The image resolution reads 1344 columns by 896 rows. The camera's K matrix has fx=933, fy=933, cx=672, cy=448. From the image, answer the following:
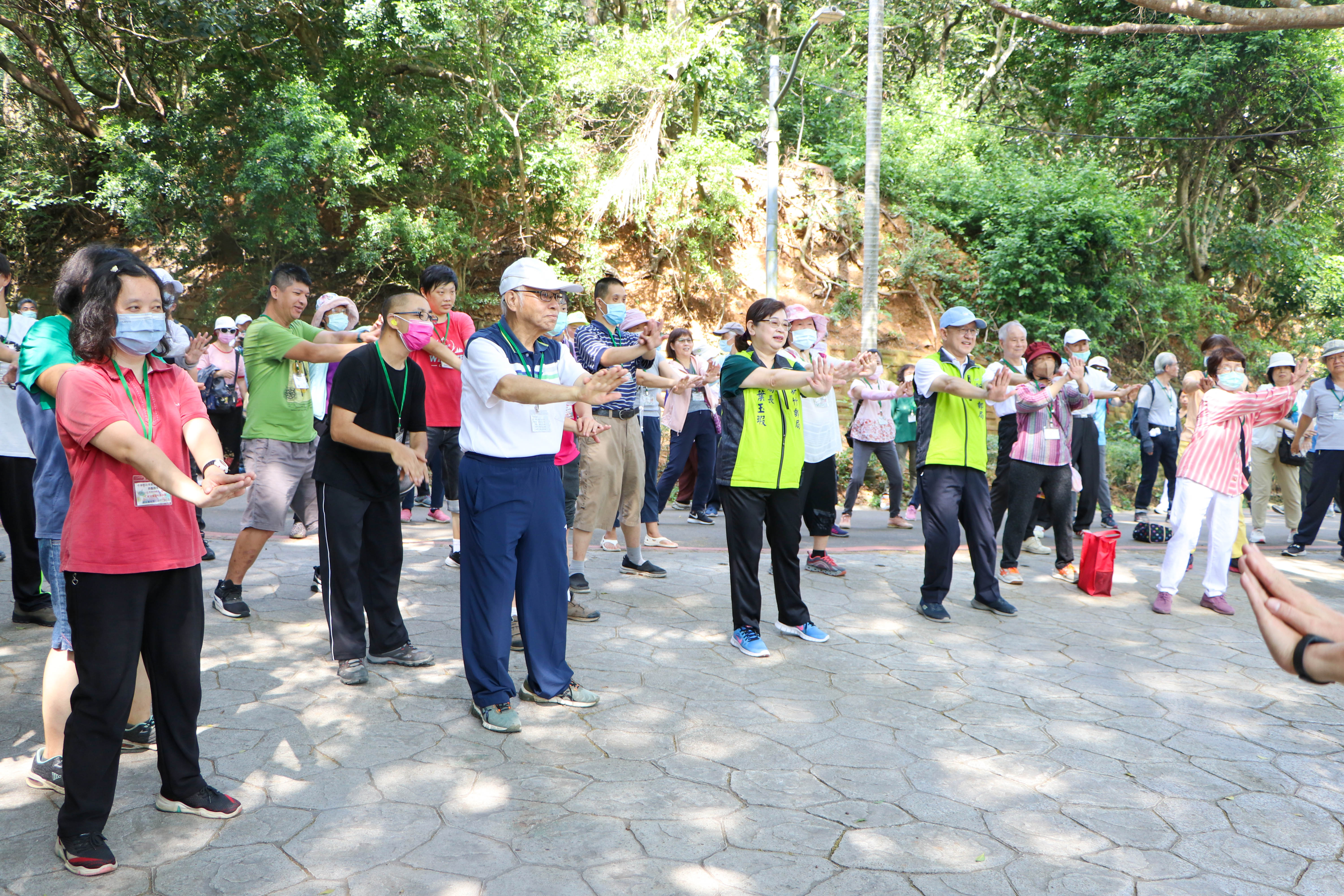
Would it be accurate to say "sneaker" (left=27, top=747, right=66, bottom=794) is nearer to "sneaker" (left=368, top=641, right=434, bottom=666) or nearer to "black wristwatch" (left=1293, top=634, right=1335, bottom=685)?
"sneaker" (left=368, top=641, right=434, bottom=666)

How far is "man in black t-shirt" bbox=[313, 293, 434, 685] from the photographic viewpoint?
179 inches

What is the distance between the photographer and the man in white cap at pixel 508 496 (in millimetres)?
4129

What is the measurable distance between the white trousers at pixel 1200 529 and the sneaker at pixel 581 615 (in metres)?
4.18

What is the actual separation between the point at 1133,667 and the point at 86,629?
5263 mm

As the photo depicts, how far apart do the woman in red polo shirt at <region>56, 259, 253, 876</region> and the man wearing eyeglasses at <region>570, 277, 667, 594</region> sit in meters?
3.25

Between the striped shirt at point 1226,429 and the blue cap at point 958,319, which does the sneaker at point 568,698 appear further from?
the striped shirt at point 1226,429

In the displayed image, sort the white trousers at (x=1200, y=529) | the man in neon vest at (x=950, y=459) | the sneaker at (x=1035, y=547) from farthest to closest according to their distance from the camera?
the sneaker at (x=1035, y=547) → the white trousers at (x=1200, y=529) → the man in neon vest at (x=950, y=459)

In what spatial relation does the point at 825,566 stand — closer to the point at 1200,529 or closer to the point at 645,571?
the point at 645,571

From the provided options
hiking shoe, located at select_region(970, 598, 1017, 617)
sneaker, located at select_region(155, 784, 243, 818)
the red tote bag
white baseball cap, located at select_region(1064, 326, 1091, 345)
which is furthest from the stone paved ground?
white baseball cap, located at select_region(1064, 326, 1091, 345)

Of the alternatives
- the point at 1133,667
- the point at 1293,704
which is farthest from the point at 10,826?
the point at 1293,704

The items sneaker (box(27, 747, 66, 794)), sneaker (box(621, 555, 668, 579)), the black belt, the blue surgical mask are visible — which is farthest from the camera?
sneaker (box(621, 555, 668, 579))

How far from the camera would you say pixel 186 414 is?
10.6 ft

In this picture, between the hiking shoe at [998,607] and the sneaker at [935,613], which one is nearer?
the sneaker at [935,613]

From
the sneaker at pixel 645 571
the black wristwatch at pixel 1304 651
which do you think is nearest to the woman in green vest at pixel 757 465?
the sneaker at pixel 645 571
